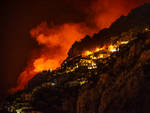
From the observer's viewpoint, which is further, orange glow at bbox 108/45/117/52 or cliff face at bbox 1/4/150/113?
orange glow at bbox 108/45/117/52

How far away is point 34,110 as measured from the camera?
70.8m

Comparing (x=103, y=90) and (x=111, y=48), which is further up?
(x=111, y=48)

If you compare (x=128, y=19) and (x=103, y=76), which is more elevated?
(x=128, y=19)

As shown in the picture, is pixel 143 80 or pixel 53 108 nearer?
pixel 143 80

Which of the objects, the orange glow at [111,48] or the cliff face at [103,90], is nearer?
the cliff face at [103,90]

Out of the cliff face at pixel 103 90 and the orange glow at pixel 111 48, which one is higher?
the orange glow at pixel 111 48

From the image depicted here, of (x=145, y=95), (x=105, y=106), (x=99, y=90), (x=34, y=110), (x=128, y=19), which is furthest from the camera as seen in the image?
(x=128, y=19)

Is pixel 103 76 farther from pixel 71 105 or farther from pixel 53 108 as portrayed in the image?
pixel 53 108

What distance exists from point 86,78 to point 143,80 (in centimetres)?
2931

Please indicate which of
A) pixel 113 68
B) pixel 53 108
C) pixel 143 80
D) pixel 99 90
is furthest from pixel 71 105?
Answer: pixel 143 80

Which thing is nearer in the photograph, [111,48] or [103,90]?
[103,90]

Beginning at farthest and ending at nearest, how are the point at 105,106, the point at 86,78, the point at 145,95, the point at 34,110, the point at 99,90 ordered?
the point at 86,78 < the point at 34,110 < the point at 99,90 < the point at 105,106 < the point at 145,95

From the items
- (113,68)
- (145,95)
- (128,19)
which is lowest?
(145,95)

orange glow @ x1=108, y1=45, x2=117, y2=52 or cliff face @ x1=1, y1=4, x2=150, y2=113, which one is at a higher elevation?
orange glow @ x1=108, y1=45, x2=117, y2=52
